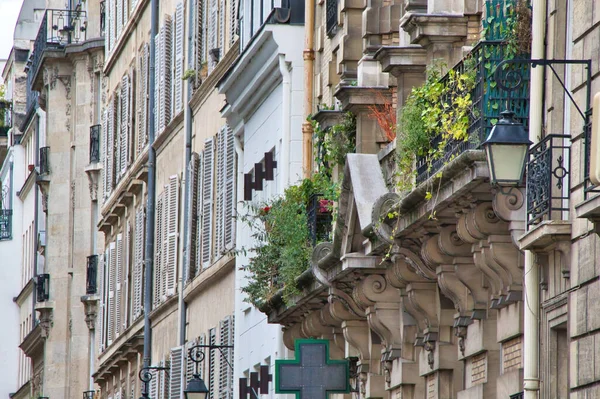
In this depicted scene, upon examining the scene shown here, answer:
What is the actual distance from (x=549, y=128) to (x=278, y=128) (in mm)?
13476

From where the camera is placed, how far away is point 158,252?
138 feet

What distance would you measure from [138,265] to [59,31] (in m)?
18.7

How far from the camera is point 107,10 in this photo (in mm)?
54000

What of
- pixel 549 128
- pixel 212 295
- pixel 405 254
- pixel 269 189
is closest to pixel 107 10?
pixel 212 295

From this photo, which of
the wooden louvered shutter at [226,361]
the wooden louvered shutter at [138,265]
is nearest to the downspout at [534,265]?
the wooden louvered shutter at [226,361]

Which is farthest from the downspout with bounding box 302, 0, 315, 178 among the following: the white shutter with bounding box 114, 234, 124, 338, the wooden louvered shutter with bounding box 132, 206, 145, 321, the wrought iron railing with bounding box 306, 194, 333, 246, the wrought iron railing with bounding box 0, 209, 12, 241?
the wrought iron railing with bounding box 0, 209, 12, 241

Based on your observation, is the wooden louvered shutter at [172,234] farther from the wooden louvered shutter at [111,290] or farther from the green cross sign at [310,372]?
the green cross sign at [310,372]

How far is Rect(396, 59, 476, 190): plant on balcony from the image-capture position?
55.4 feet

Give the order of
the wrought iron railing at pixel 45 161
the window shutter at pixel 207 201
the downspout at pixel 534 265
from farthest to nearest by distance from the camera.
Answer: the wrought iron railing at pixel 45 161 < the window shutter at pixel 207 201 < the downspout at pixel 534 265

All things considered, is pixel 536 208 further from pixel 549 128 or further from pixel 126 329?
pixel 126 329

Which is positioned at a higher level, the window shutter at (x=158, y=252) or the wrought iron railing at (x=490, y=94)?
the window shutter at (x=158, y=252)

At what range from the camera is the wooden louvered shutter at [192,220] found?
37.5 m

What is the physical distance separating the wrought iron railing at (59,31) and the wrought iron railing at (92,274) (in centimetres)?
745

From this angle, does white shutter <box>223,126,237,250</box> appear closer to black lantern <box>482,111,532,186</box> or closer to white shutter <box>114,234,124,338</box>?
white shutter <box>114,234,124,338</box>
